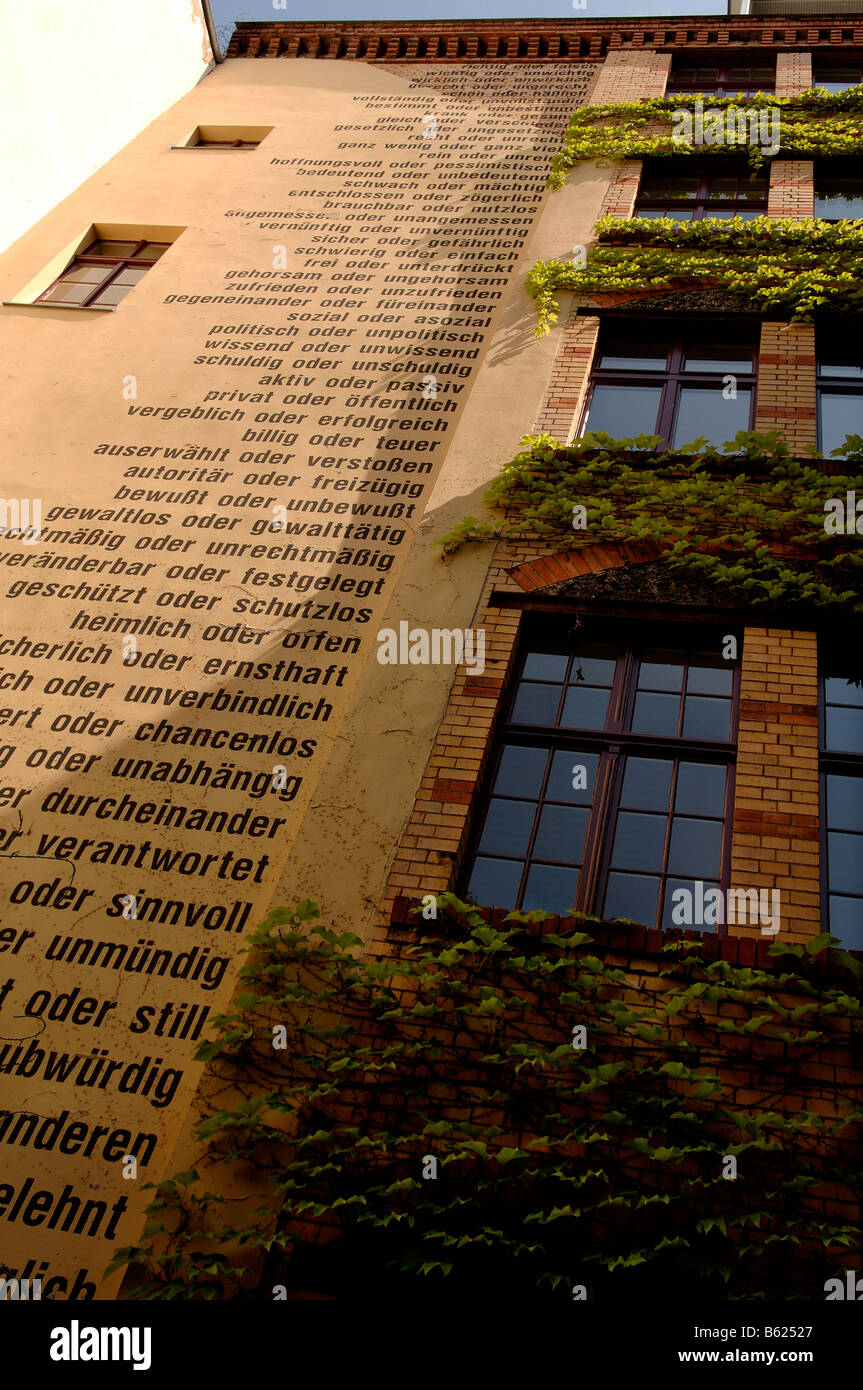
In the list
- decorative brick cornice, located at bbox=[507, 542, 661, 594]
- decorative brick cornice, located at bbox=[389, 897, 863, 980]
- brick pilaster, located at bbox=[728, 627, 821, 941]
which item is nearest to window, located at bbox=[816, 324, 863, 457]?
decorative brick cornice, located at bbox=[507, 542, 661, 594]

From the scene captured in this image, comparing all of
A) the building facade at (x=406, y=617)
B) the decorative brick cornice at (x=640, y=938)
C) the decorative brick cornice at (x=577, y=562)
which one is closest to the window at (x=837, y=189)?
the building facade at (x=406, y=617)

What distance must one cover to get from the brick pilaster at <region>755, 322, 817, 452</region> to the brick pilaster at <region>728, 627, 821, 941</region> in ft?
8.44

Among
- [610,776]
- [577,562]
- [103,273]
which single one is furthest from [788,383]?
[103,273]

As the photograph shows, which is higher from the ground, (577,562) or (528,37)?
(528,37)

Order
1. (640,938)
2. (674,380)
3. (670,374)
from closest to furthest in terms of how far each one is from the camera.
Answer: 1. (640,938)
2. (674,380)
3. (670,374)

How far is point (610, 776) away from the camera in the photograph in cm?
757

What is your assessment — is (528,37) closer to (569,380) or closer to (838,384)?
(569,380)

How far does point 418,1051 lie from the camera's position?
20.0 ft

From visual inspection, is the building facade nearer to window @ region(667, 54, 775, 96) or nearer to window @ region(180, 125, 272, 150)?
window @ region(667, 54, 775, 96)

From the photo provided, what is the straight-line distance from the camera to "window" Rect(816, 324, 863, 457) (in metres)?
10.1

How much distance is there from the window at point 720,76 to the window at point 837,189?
9.85 ft

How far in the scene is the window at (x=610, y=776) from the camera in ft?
23.2

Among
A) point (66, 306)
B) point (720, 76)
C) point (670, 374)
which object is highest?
point (720, 76)

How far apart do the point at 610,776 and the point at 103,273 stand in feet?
33.7
